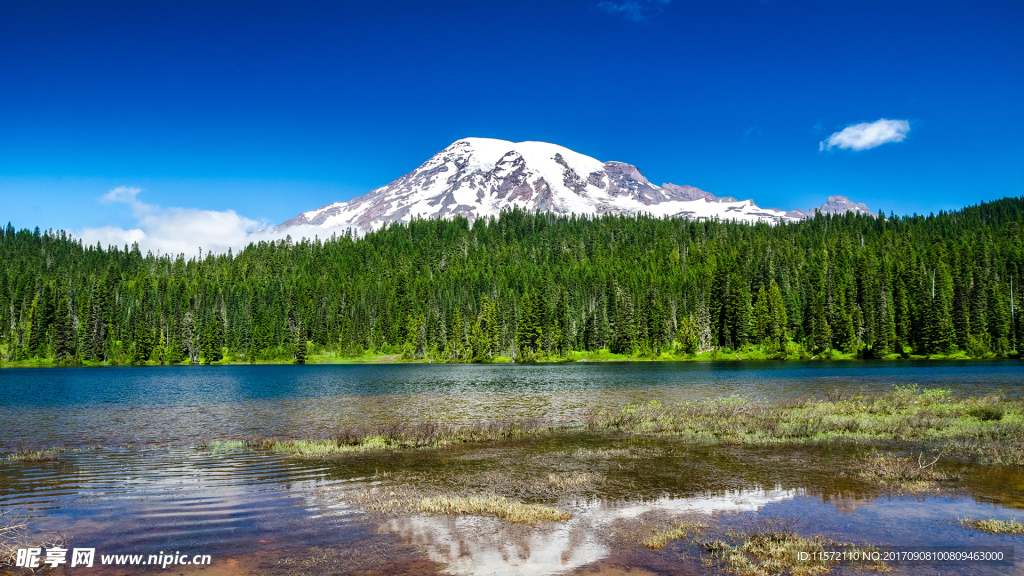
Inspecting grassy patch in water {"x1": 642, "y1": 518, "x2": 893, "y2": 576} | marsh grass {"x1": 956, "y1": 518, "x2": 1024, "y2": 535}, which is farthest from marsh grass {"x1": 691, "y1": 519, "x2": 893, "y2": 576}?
marsh grass {"x1": 956, "y1": 518, "x2": 1024, "y2": 535}

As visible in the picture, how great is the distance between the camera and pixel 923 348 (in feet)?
427

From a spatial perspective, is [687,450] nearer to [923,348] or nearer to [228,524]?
[228,524]

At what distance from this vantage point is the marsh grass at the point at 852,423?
25938 mm

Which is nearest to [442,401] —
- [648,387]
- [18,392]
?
[648,387]

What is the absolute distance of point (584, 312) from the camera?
166m

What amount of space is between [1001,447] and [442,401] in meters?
40.5

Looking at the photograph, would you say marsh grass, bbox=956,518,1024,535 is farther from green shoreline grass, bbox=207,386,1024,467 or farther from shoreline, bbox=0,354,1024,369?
shoreline, bbox=0,354,1024,369

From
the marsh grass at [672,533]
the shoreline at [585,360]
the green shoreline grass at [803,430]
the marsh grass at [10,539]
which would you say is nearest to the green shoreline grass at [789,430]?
the green shoreline grass at [803,430]

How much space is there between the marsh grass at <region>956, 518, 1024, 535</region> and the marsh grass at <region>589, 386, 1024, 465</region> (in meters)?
9.55

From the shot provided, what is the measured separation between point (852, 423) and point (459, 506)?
2436 cm

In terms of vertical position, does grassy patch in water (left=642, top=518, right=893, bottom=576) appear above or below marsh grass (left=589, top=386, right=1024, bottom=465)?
above

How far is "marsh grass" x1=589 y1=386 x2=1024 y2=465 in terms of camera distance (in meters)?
25.9

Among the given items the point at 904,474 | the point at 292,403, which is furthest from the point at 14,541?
the point at 292,403

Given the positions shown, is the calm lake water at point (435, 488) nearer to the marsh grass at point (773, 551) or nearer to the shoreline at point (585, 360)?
the marsh grass at point (773, 551)
